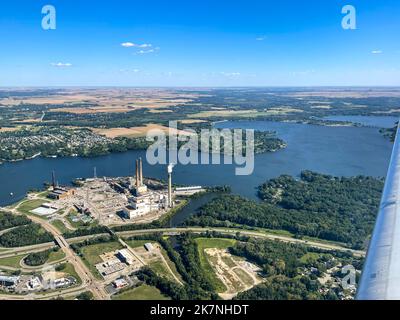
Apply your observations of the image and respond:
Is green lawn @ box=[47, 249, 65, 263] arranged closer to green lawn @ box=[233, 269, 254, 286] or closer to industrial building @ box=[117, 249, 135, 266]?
industrial building @ box=[117, 249, 135, 266]

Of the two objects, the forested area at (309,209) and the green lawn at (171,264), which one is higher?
the forested area at (309,209)

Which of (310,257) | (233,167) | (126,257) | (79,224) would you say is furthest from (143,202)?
(233,167)

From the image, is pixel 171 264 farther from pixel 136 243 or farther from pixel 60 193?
pixel 60 193

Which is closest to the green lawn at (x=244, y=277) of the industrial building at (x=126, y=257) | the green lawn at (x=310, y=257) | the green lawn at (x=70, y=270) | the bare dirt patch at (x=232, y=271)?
the bare dirt patch at (x=232, y=271)

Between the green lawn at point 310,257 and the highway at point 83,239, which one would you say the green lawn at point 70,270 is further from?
the green lawn at point 310,257
